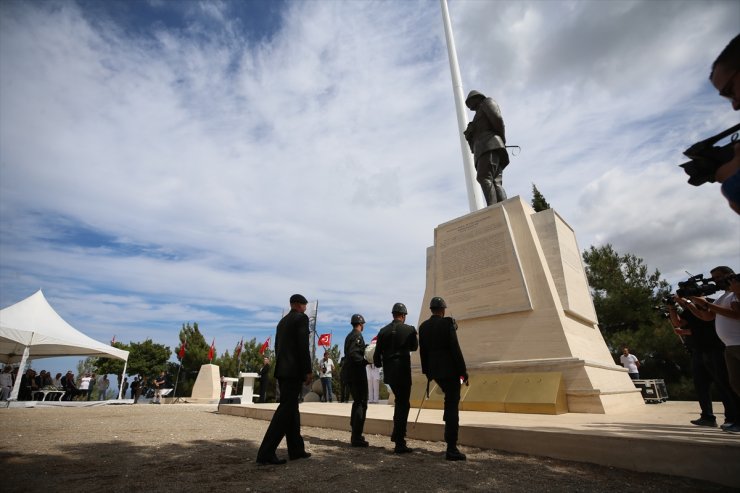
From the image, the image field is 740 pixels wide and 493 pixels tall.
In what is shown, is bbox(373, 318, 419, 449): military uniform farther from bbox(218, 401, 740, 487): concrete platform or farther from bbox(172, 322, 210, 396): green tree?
bbox(172, 322, 210, 396): green tree

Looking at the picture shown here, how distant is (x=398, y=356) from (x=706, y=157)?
13.0 feet

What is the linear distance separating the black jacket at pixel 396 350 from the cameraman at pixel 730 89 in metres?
3.76

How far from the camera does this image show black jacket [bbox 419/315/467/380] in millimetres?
4305

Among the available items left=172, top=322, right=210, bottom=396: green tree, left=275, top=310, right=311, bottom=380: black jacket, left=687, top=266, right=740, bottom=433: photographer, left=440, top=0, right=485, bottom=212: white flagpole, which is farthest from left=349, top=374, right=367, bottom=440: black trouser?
left=172, top=322, right=210, bottom=396: green tree

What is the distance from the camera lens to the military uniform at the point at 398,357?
15.5ft

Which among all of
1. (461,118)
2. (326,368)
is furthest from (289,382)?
(461,118)

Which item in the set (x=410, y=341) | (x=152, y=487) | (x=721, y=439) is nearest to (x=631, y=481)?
(x=721, y=439)

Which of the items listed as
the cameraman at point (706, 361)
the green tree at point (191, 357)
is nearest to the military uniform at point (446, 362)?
the cameraman at point (706, 361)

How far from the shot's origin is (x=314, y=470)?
12.0 ft

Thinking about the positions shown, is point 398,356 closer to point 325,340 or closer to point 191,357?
point 325,340

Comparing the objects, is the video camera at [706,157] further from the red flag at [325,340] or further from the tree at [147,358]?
the tree at [147,358]

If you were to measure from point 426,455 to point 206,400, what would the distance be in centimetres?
1959

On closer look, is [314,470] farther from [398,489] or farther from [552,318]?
[552,318]

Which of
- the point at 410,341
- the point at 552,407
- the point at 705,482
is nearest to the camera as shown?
the point at 705,482
